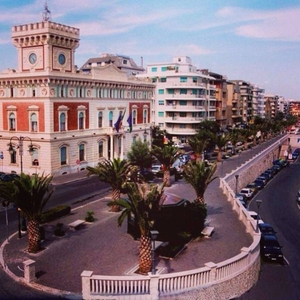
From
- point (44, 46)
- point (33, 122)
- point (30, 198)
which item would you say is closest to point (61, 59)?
point (44, 46)

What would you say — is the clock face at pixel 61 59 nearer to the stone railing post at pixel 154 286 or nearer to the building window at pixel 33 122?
the building window at pixel 33 122

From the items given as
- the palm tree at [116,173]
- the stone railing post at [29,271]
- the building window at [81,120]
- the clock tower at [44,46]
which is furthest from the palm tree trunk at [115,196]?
the building window at [81,120]

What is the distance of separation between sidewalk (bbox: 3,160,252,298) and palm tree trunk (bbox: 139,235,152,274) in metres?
0.77

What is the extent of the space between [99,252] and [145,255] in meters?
3.72

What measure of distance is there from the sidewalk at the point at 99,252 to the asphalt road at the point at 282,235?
2.11m

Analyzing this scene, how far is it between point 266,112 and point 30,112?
481 ft

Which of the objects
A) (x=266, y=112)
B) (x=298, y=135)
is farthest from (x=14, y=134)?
(x=266, y=112)

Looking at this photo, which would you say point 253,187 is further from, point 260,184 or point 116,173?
point 116,173

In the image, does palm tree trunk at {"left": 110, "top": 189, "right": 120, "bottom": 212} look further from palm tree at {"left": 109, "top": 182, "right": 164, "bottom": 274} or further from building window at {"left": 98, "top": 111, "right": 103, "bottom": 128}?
building window at {"left": 98, "top": 111, "right": 103, "bottom": 128}

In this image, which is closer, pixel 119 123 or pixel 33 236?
pixel 33 236

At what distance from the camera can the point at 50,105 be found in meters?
42.8

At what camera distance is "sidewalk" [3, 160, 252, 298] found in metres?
17.8

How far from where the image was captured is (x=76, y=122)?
47312mm

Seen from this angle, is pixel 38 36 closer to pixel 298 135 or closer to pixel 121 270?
pixel 121 270
